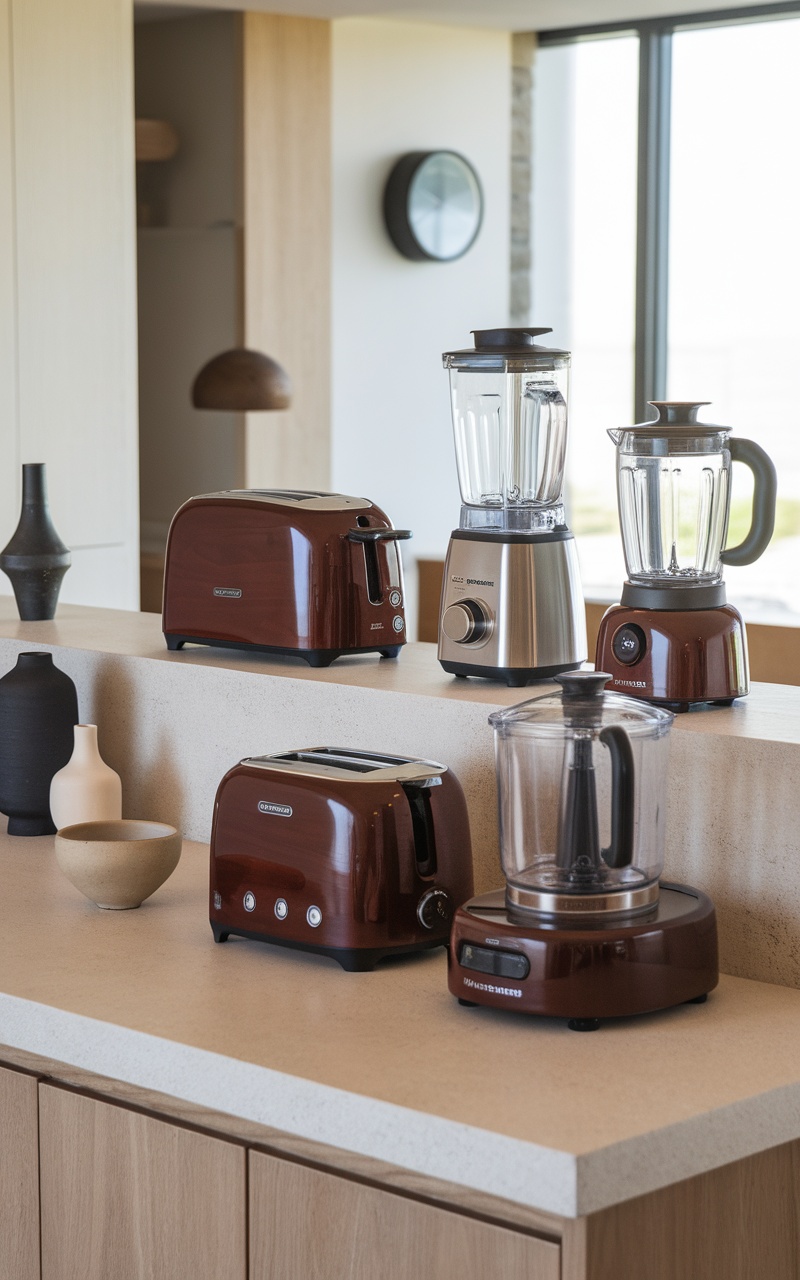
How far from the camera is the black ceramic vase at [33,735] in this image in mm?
2176

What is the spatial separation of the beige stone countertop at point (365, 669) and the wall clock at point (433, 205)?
3311 mm

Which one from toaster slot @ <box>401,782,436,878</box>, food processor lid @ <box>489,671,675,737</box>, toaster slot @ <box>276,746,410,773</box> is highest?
food processor lid @ <box>489,671,675,737</box>

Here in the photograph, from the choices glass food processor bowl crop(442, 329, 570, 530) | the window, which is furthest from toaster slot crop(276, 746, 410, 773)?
the window

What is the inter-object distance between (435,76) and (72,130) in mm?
2037

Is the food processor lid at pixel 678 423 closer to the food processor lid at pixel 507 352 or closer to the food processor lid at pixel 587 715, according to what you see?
the food processor lid at pixel 507 352

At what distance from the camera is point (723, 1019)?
57.8 inches

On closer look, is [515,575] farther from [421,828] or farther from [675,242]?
[675,242]

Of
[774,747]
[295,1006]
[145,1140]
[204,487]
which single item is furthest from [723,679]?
[204,487]

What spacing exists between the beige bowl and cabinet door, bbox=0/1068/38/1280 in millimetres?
244

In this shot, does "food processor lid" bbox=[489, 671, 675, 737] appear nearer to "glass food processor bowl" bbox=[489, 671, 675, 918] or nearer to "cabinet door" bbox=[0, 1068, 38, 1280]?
"glass food processor bowl" bbox=[489, 671, 675, 918]

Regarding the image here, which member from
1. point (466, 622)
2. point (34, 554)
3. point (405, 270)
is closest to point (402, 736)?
point (466, 622)

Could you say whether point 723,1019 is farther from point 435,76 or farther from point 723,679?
point 435,76

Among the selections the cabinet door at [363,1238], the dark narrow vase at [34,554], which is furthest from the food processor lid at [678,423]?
the dark narrow vase at [34,554]

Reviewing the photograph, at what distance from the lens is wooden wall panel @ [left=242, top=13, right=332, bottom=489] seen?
531cm
